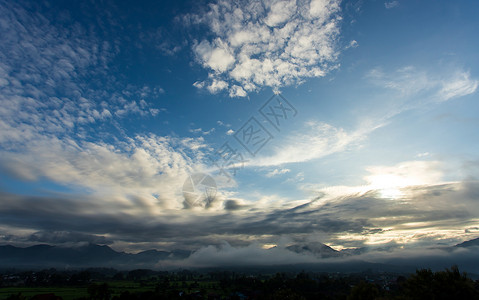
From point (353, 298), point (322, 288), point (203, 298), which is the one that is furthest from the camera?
point (322, 288)

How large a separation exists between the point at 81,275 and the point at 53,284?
1293cm

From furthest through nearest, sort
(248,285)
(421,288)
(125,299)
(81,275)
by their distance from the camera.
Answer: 1. (81,275)
2. (248,285)
3. (125,299)
4. (421,288)

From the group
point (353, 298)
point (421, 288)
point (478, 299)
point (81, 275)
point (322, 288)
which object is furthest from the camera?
point (81, 275)

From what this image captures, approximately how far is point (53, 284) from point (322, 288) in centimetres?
14254

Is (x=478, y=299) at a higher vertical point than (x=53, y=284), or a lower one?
higher

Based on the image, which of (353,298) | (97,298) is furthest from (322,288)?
(97,298)

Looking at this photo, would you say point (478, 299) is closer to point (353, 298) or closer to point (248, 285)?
point (353, 298)

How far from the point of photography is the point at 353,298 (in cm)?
4084

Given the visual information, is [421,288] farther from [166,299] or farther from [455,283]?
[166,299]

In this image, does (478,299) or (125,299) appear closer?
(478,299)

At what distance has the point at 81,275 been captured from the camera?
441 ft

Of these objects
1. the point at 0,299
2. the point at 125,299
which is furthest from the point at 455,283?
the point at 0,299

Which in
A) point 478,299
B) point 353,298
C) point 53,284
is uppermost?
point 478,299

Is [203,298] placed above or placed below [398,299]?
below
